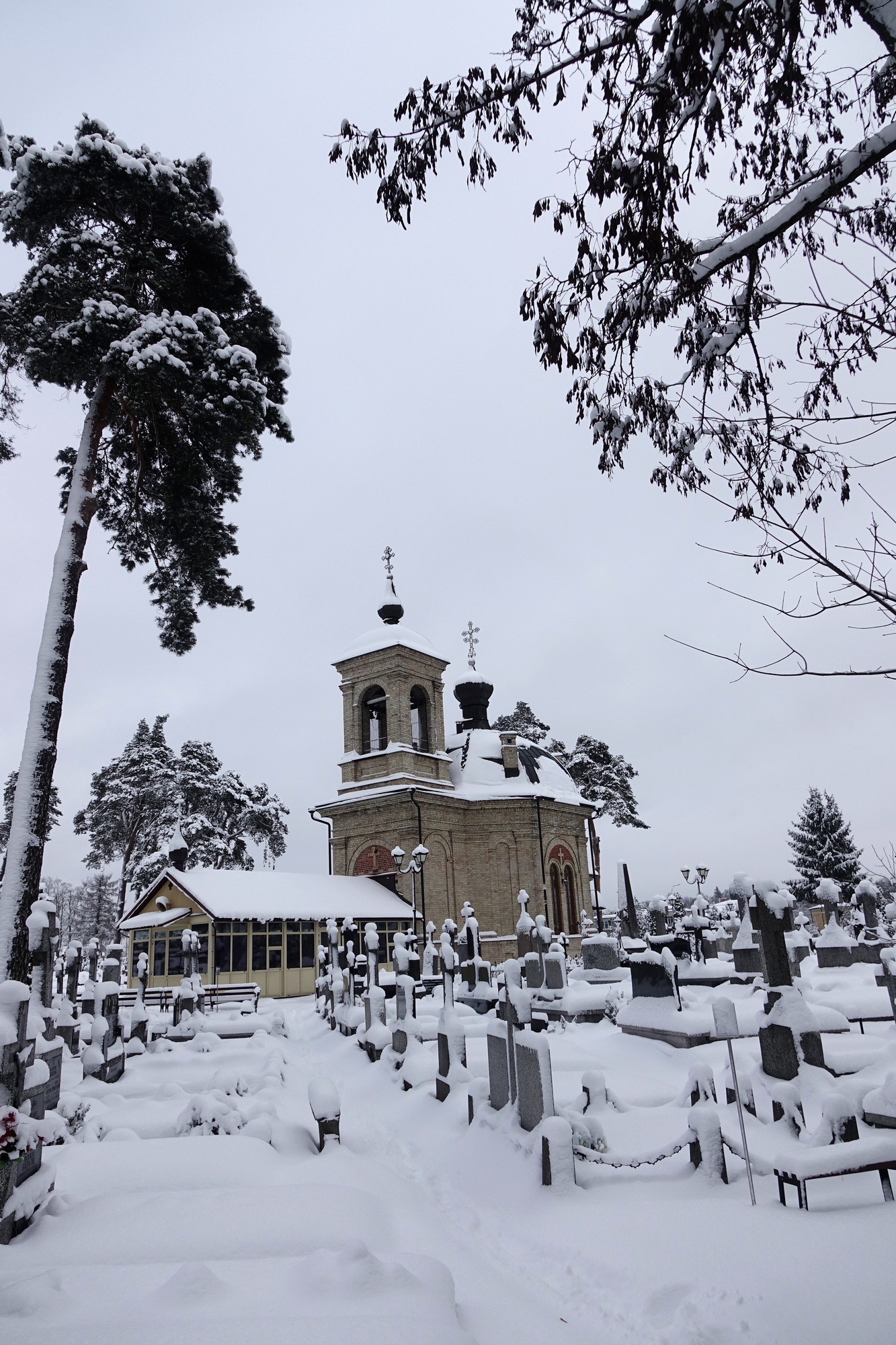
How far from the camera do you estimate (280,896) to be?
2572cm

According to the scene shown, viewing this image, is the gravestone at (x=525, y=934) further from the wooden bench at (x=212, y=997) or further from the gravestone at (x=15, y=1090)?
the gravestone at (x=15, y=1090)

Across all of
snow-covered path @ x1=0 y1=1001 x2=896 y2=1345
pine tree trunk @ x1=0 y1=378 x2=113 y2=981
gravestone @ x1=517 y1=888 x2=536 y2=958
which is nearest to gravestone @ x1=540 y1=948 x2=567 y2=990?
gravestone @ x1=517 y1=888 x2=536 y2=958

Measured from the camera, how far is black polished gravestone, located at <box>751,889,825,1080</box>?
7672 mm

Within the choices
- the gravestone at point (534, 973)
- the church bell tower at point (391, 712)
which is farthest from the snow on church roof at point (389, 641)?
the gravestone at point (534, 973)

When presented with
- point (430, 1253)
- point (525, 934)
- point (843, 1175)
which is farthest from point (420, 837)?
point (843, 1175)

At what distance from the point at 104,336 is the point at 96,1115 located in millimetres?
9531

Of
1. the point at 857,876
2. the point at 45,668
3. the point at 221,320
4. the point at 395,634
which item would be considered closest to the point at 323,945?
the point at 395,634

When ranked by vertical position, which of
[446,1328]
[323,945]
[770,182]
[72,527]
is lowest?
[446,1328]

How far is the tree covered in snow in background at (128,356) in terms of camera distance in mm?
10133

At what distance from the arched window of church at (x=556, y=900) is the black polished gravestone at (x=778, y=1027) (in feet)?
81.7

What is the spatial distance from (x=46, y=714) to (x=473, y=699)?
29737 millimetres

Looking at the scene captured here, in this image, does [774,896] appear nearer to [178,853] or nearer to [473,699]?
[178,853]

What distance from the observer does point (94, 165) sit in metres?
10.7

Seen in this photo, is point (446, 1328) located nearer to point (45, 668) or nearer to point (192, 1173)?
point (192, 1173)
